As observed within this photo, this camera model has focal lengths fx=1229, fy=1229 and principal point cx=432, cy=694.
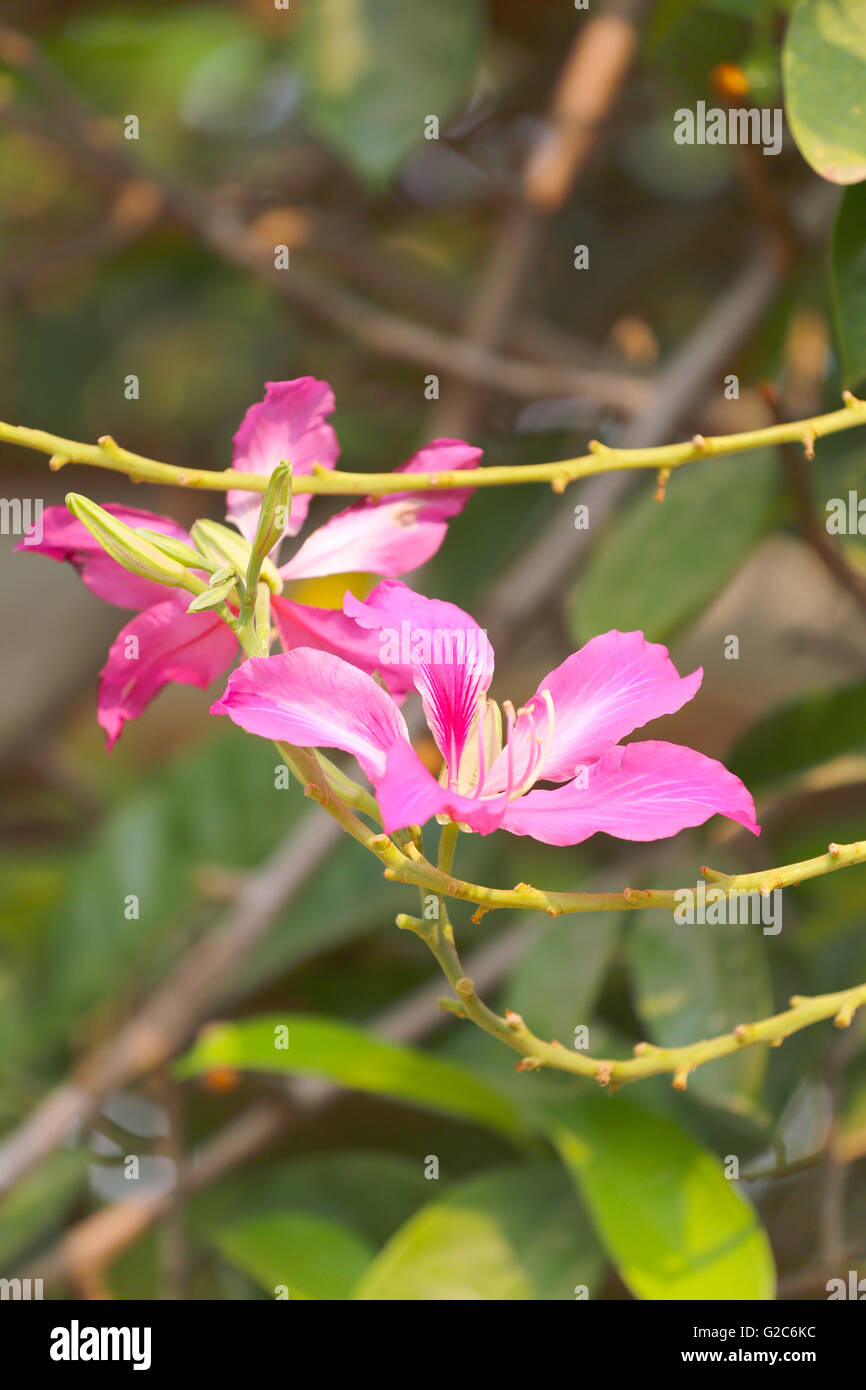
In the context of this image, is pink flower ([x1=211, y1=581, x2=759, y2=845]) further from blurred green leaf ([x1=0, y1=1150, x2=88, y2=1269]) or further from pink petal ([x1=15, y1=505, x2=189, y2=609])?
blurred green leaf ([x1=0, y1=1150, x2=88, y2=1269])

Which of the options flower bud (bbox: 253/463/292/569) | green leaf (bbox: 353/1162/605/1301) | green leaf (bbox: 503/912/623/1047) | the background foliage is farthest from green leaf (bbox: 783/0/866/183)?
green leaf (bbox: 353/1162/605/1301)

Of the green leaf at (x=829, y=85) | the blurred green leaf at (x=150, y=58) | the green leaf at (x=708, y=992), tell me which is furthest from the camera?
the blurred green leaf at (x=150, y=58)

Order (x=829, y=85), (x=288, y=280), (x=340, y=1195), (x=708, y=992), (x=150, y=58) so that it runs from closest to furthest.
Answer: (x=829, y=85) < (x=708, y=992) < (x=340, y=1195) < (x=288, y=280) < (x=150, y=58)

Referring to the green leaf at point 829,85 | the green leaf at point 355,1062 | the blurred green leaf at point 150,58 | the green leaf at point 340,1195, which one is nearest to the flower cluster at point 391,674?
the green leaf at point 829,85

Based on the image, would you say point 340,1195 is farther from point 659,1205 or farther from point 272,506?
point 272,506

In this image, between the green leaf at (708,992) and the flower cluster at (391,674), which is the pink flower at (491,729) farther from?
the green leaf at (708,992)

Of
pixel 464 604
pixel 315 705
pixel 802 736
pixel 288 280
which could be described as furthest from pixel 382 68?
pixel 315 705

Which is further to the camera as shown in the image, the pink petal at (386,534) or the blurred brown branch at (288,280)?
the blurred brown branch at (288,280)
